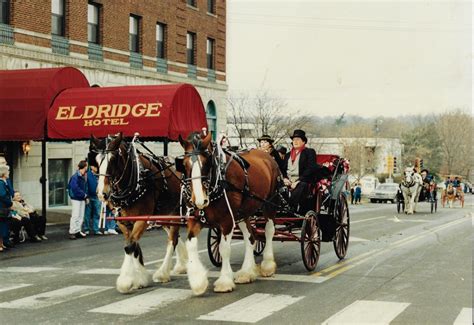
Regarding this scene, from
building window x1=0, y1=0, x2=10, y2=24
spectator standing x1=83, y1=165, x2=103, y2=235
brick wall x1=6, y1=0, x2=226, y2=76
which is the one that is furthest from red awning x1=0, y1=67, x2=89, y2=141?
brick wall x1=6, y1=0, x2=226, y2=76

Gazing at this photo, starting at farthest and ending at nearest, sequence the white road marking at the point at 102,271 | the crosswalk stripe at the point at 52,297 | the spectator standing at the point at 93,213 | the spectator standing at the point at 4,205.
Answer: the spectator standing at the point at 93,213, the spectator standing at the point at 4,205, the white road marking at the point at 102,271, the crosswalk stripe at the point at 52,297

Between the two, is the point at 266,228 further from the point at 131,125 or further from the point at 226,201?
the point at 131,125

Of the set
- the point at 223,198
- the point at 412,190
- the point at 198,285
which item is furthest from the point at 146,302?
the point at 412,190

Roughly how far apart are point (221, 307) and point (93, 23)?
22271 millimetres

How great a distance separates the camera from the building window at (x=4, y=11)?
23484 millimetres

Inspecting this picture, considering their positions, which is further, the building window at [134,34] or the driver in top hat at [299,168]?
the building window at [134,34]

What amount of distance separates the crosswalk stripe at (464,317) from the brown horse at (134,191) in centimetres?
442

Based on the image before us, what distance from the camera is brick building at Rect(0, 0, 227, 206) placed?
24297 mm

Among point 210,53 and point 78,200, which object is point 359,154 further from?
point 78,200

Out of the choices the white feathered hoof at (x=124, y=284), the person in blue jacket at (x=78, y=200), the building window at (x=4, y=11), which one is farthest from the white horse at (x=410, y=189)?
the white feathered hoof at (x=124, y=284)

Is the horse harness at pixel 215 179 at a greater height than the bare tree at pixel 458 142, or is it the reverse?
the bare tree at pixel 458 142

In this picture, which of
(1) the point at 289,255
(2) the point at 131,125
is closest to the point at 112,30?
(2) the point at 131,125

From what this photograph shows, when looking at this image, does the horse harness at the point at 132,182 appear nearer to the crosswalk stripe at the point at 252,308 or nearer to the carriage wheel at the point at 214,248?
the carriage wheel at the point at 214,248

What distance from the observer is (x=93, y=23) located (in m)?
28.7
